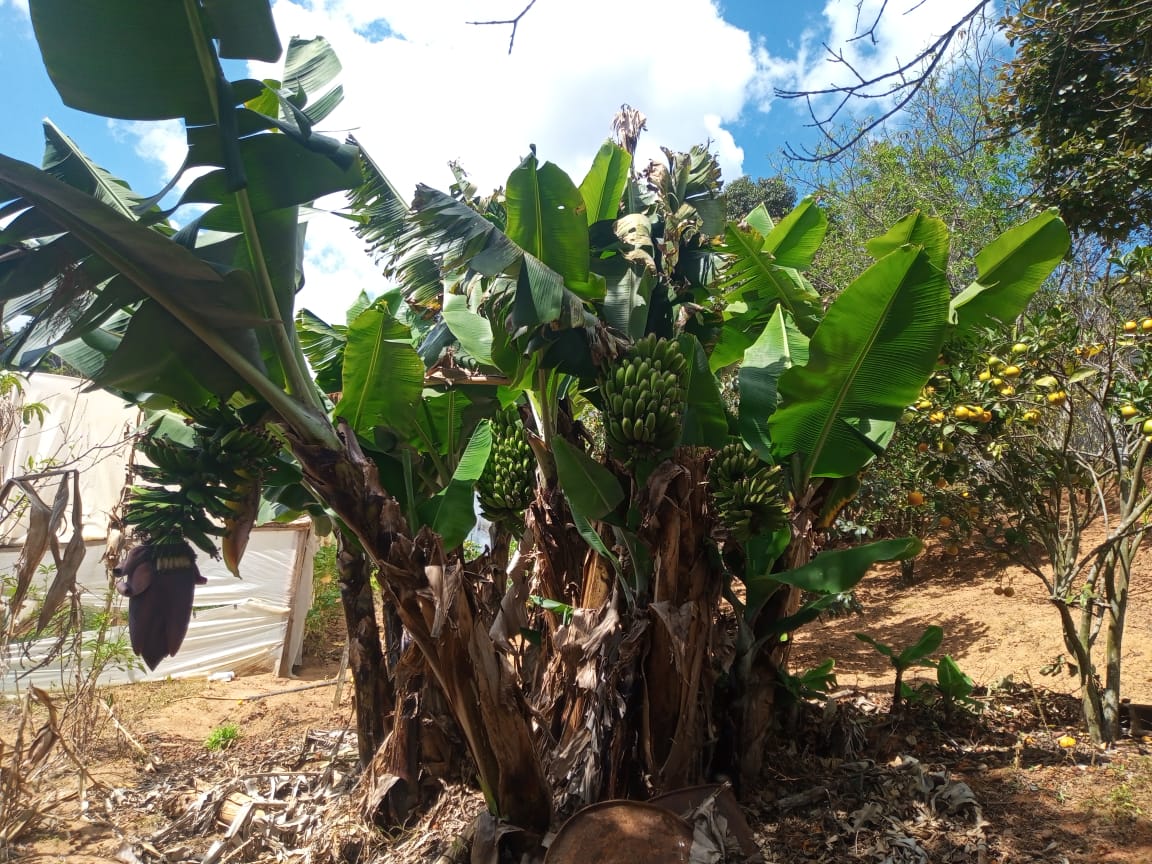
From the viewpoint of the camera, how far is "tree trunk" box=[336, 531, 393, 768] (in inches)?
173

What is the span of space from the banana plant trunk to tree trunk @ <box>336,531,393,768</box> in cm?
128

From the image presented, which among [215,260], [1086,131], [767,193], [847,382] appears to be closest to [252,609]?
[215,260]

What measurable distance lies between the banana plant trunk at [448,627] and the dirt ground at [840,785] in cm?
78

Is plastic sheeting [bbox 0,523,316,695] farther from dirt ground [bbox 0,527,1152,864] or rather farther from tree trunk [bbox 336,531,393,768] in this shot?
tree trunk [bbox 336,531,393,768]

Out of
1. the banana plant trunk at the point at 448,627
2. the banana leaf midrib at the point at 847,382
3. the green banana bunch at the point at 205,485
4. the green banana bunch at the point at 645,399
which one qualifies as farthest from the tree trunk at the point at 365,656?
the banana leaf midrib at the point at 847,382

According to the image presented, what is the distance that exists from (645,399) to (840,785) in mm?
2715

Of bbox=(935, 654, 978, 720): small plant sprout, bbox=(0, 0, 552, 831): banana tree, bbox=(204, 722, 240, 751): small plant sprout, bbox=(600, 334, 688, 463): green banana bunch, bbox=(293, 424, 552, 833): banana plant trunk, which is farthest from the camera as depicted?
bbox=(204, 722, 240, 751): small plant sprout

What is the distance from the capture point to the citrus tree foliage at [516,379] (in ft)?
8.09

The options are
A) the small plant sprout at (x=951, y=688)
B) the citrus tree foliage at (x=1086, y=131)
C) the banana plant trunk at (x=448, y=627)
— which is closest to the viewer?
the banana plant trunk at (x=448, y=627)

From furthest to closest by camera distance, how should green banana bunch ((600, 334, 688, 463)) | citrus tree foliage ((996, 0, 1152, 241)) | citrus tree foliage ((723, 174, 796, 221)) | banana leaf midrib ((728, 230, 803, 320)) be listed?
citrus tree foliage ((723, 174, 796, 221)) → citrus tree foliage ((996, 0, 1152, 241)) → banana leaf midrib ((728, 230, 803, 320)) → green banana bunch ((600, 334, 688, 463))

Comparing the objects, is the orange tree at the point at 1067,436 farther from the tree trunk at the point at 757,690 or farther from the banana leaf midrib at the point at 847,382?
the tree trunk at the point at 757,690

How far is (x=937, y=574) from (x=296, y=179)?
11187 mm

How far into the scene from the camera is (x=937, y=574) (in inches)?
438

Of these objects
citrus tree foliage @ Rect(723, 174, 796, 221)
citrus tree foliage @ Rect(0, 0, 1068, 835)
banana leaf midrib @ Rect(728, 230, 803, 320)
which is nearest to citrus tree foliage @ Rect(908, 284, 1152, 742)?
citrus tree foliage @ Rect(0, 0, 1068, 835)
